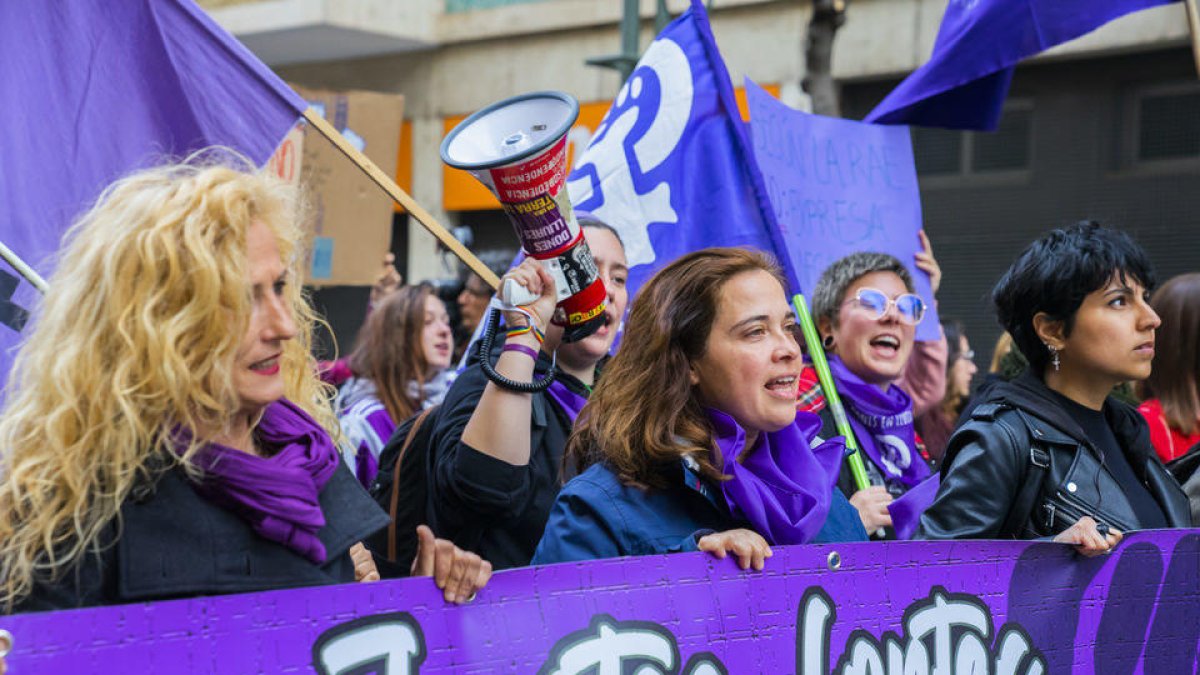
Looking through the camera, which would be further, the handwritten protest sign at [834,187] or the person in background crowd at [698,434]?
the handwritten protest sign at [834,187]

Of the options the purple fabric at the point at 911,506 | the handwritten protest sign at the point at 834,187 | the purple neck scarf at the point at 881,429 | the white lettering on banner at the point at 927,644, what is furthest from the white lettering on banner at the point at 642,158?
the white lettering on banner at the point at 927,644

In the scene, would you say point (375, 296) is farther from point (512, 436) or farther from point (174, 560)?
point (174, 560)

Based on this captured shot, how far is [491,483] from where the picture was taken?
287 cm

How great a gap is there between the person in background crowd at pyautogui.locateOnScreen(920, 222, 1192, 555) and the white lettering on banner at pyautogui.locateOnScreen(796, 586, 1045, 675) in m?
0.37

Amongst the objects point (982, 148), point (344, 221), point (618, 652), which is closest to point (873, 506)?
point (618, 652)

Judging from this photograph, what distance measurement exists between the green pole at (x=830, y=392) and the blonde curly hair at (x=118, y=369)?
2314 millimetres

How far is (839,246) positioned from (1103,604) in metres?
2.25

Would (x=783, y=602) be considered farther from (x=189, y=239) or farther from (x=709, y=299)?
(x=189, y=239)

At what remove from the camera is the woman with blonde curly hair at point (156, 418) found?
1929mm

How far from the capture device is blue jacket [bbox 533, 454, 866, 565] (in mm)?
2604

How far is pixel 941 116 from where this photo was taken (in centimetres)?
544

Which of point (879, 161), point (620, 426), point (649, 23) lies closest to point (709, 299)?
point (620, 426)

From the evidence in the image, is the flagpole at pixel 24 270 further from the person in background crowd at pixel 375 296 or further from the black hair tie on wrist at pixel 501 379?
the person in background crowd at pixel 375 296

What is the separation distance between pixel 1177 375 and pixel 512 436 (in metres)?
2.40
